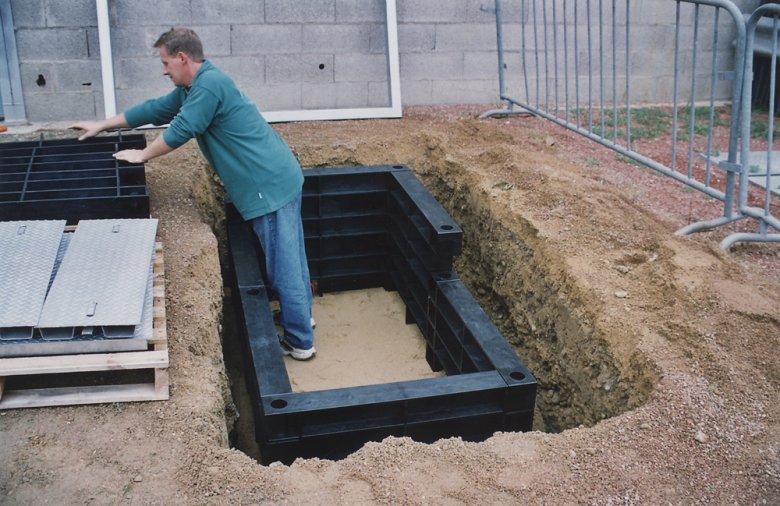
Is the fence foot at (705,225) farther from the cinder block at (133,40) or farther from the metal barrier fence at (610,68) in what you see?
the cinder block at (133,40)

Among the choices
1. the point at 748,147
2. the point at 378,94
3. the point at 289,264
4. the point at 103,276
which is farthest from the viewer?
the point at 378,94

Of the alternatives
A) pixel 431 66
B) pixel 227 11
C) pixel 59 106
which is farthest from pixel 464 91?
pixel 59 106

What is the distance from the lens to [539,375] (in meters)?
5.16

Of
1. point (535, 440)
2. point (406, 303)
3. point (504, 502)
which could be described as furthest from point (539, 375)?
point (504, 502)

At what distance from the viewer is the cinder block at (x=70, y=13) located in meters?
7.01

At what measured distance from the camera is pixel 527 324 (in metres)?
5.34

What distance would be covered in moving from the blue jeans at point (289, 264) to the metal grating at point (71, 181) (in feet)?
2.60

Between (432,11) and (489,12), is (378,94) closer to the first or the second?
(432,11)

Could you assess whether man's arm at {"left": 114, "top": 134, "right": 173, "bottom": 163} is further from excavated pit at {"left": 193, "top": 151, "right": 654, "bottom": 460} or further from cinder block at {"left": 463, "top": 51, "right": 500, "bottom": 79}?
cinder block at {"left": 463, "top": 51, "right": 500, "bottom": 79}

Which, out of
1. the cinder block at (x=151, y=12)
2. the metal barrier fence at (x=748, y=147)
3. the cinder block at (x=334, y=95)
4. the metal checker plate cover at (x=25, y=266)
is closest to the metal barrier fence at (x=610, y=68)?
the cinder block at (x=334, y=95)

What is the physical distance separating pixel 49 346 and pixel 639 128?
20.6 feet

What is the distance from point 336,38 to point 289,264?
351 cm

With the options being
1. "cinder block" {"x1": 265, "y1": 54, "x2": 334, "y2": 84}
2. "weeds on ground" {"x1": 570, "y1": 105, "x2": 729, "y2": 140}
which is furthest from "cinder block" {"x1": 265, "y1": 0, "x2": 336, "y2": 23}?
"weeds on ground" {"x1": 570, "y1": 105, "x2": 729, "y2": 140}

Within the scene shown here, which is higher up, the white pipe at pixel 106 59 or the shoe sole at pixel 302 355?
the white pipe at pixel 106 59
